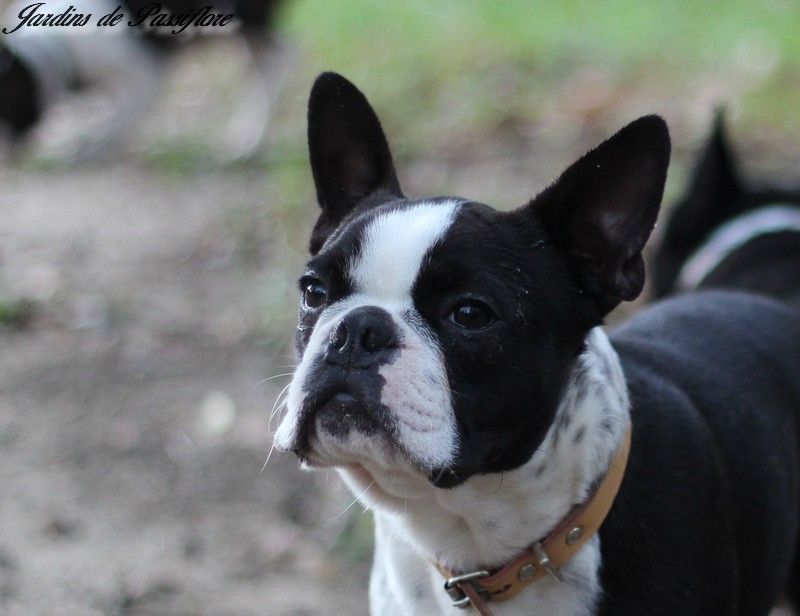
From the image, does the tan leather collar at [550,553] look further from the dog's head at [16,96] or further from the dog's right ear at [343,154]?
the dog's head at [16,96]

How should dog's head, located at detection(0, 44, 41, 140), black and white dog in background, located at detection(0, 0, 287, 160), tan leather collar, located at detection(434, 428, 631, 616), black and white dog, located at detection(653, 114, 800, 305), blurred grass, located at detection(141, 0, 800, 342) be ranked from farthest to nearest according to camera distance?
black and white dog in background, located at detection(0, 0, 287, 160) → dog's head, located at detection(0, 44, 41, 140) → blurred grass, located at detection(141, 0, 800, 342) → black and white dog, located at detection(653, 114, 800, 305) → tan leather collar, located at detection(434, 428, 631, 616)

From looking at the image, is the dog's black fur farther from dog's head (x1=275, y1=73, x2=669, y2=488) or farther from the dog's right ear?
dog's head (x1=275, y1=73, x2=669, y2=488)

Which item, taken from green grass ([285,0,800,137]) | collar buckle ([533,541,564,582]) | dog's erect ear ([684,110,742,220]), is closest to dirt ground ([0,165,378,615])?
collar buckle ([533,541,564,582])

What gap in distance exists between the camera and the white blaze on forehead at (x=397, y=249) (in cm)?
221

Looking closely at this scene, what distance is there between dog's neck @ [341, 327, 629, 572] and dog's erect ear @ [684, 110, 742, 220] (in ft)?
6.43

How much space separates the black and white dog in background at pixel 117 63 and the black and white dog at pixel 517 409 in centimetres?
487

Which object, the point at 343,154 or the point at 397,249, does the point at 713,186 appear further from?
the point at 397,249

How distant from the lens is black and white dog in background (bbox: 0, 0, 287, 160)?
7051mm

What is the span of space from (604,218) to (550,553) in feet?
2.33

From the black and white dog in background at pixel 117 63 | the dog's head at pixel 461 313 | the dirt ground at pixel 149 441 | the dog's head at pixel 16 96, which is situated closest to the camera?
the dog's head at pixel 461 313

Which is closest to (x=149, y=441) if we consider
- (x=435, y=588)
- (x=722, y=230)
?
(x=435, y=588)

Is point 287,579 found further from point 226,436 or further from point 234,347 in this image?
point 234,347

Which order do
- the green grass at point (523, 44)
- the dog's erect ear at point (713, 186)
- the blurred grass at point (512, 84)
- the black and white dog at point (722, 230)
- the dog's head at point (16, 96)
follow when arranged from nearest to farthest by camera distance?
1. the black and white dog at point (722, 230)
2. the dog's erect ear at point (713, 186)
3. the blurred grass at point (512, 84)
4. the dog's head at point (16, 96)
5. the green grass at point (523, 44)

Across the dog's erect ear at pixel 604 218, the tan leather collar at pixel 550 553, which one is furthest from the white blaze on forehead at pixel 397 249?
the tan leather collar at pixel 550 553
